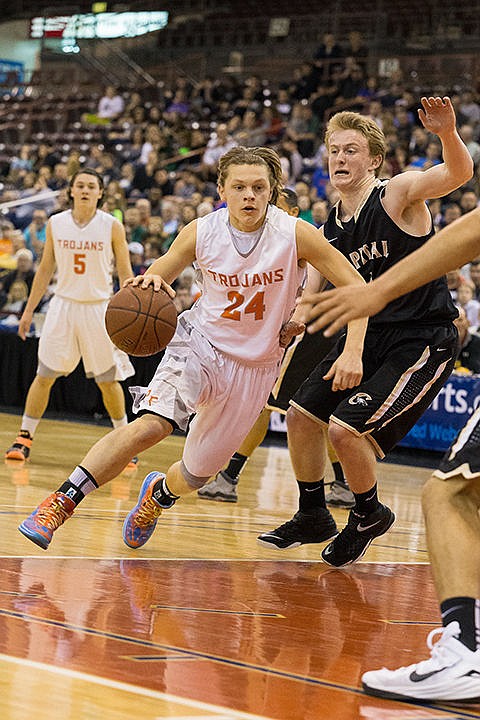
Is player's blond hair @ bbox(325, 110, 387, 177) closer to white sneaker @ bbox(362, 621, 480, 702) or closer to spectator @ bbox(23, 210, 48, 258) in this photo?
white sneaker @ bbox(362, 621, 480, 702)

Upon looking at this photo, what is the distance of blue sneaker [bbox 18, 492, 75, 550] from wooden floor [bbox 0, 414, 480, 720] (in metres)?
0.13

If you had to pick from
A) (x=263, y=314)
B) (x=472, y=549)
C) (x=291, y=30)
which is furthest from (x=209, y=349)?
(x=291, y=30)

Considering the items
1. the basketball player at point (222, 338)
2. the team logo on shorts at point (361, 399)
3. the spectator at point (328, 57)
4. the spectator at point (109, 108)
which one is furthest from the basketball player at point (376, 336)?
the spectator at point (109, 108)

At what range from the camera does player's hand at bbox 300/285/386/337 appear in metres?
2.79

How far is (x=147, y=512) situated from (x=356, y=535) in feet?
3.18

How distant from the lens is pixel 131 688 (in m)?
3.02

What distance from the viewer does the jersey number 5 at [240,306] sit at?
507 centimetres

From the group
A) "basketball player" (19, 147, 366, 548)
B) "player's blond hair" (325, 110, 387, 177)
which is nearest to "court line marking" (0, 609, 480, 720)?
"basketball player" (19, 147, 366, 548)

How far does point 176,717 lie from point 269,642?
39.9 inches

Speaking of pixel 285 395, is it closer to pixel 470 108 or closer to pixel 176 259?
pixel 176 259

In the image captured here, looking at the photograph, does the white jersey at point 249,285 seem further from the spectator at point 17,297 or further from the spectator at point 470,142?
the spectator at point 470,142

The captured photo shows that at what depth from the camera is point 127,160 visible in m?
19.6

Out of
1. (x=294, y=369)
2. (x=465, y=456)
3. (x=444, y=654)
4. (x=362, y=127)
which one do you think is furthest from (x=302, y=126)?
(x=444, y=654)

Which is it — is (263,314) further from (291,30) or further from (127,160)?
(291,30)
